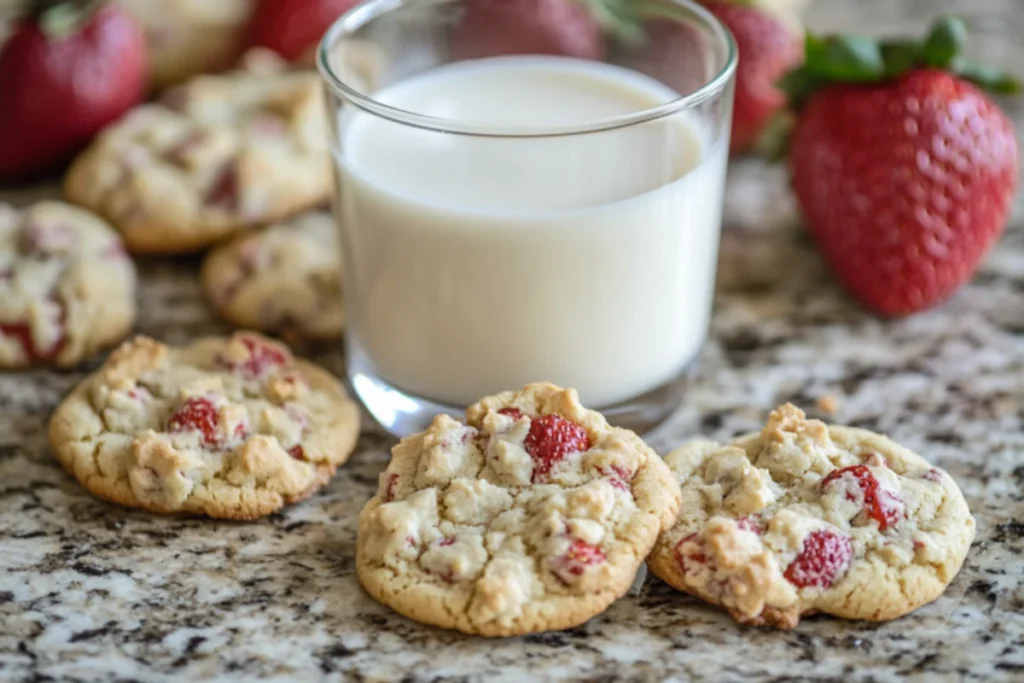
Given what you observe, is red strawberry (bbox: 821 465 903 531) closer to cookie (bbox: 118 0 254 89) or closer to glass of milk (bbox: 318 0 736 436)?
glass of milk (bbox: 318 0 736 436)

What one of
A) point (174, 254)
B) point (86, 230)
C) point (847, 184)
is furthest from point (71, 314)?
point (847, 184)

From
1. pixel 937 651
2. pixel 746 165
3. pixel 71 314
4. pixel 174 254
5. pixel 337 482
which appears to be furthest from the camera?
pixel 746 165

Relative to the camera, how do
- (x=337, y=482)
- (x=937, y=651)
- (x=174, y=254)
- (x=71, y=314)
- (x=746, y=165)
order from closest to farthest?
(x=937, y=651)
(x=337, y=482)
(x=71, y=314)
(x=174, y=254)
(x=746, y=165)

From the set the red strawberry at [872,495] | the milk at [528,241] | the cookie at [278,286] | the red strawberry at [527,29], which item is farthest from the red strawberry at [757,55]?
the red strawberry at [872,495]

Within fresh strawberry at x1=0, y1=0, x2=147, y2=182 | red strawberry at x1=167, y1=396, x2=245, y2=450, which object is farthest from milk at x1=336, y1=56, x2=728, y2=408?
fresh strawberry at x1=0, y1=0, x2=147, y2=182

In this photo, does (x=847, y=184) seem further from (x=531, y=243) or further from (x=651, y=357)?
(x=531, y=243)

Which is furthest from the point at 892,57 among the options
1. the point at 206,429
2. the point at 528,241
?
the point at 206,429
